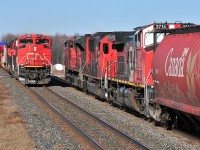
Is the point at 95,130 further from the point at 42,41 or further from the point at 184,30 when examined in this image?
the point at 42,41

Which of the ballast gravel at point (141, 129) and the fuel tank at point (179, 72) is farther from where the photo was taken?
the ballast gravel at point (141, 129)

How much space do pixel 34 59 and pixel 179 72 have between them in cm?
2253

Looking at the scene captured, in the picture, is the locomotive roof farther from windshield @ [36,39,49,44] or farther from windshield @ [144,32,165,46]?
windshield @ [36,39,49,44]

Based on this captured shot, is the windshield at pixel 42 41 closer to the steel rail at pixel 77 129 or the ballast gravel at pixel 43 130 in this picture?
the ballast gravel at pixel 43 130

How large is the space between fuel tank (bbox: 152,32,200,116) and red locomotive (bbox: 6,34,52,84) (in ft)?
65.4

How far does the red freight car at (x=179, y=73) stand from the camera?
11.0 metres

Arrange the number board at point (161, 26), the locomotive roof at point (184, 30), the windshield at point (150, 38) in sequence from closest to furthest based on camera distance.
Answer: the locomotive roof at point (184, 30) < the number board at point (161, 26) < the windshield at point (150, 38)

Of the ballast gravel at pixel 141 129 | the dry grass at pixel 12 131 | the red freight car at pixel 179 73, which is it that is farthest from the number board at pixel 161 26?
the dry grass at pixel 12 131

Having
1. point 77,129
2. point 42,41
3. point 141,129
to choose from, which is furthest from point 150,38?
point 42,41

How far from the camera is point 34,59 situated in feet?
109

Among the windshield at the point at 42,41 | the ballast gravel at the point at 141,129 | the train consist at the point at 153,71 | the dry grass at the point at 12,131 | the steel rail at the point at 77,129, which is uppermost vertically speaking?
the windshield at the point at 42,41

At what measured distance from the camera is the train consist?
37.7 feet

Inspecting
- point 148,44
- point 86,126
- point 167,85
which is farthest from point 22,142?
point 148,44

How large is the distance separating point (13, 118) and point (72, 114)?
2.91 m
